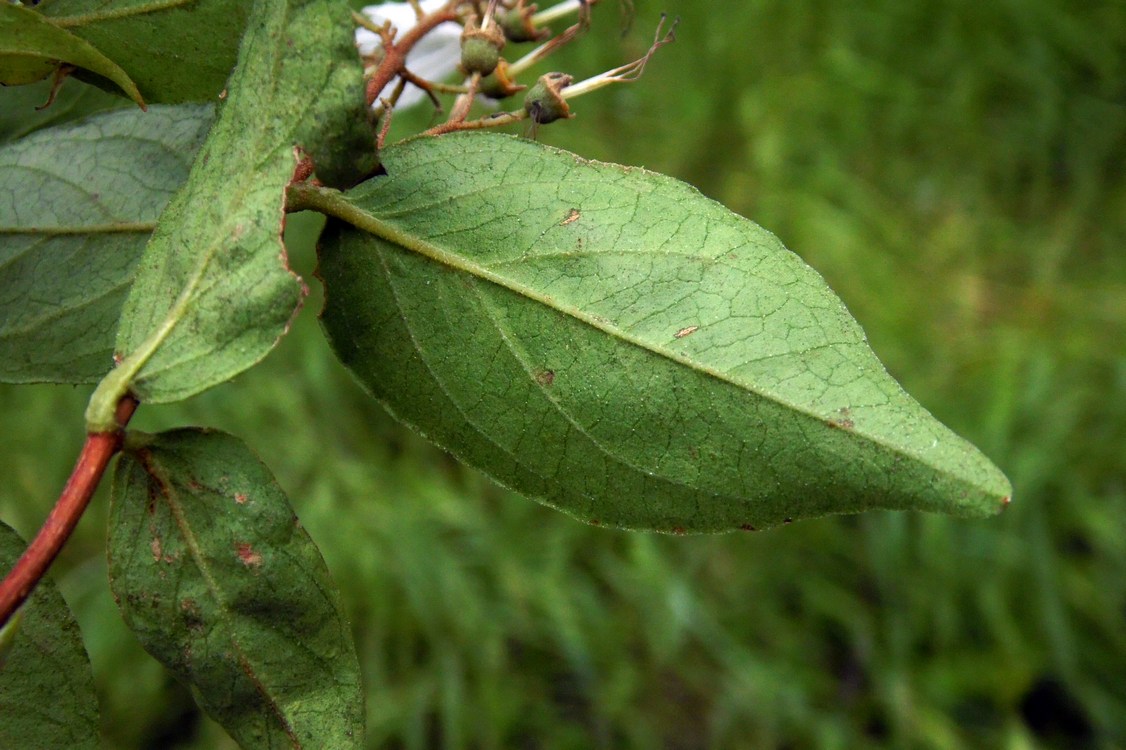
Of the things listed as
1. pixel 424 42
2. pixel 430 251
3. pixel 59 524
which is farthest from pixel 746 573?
pixel 59 524

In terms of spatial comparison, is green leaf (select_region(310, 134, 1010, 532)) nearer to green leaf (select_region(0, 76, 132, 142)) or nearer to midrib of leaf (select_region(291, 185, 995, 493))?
midrib of leaf (select_region(291, 185, 995, 493))

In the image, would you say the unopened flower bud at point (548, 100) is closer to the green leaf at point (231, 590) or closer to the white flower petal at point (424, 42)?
the white flower petal at point (424, 42)

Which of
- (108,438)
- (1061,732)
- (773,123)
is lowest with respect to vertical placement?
(1061,732)

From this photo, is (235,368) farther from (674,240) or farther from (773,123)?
(773,123)

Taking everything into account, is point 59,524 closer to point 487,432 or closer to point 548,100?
point 487,432

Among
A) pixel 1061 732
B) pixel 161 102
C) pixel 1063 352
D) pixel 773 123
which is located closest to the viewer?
pixel 161 102

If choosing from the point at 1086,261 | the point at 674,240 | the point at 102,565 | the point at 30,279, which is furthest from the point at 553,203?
the point at 1086,261
